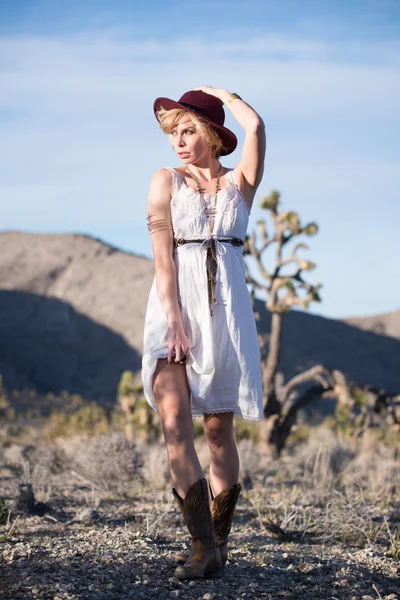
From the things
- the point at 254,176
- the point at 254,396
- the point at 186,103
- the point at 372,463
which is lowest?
the point at 372,463

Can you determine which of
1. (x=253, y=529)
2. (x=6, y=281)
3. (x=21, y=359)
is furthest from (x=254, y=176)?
(x=6, y=281)

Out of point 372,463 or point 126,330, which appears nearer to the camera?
point 372,463

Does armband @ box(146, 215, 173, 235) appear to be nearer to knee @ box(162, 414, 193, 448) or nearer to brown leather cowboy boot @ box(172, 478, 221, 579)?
knee @ box(162, 414, 193, 448)

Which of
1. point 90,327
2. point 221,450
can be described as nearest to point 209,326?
point 221,450

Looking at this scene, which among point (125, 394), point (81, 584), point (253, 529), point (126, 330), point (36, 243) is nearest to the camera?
point (81, 584)

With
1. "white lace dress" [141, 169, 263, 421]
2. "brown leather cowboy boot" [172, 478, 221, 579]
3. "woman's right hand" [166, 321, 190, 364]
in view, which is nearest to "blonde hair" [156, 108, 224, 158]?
"white lace dress" [141, 169, 263, 421]

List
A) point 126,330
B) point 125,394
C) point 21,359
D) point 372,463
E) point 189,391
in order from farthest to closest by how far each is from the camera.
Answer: point 126,330, point 21,359, point 125,394, point 372,463, point 189,391

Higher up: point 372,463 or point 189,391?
point 189,391

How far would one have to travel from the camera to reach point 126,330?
32406 millimetres

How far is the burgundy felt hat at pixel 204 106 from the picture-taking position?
4.49m

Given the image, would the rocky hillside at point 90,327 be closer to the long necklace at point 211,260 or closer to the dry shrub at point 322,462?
the dry shrub at point 322,462

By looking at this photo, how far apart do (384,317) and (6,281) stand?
60.0 ft

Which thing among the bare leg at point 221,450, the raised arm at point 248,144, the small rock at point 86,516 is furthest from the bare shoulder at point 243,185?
the small rock at point 86,516

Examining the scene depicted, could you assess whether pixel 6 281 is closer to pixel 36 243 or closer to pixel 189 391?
pixel 36 243
